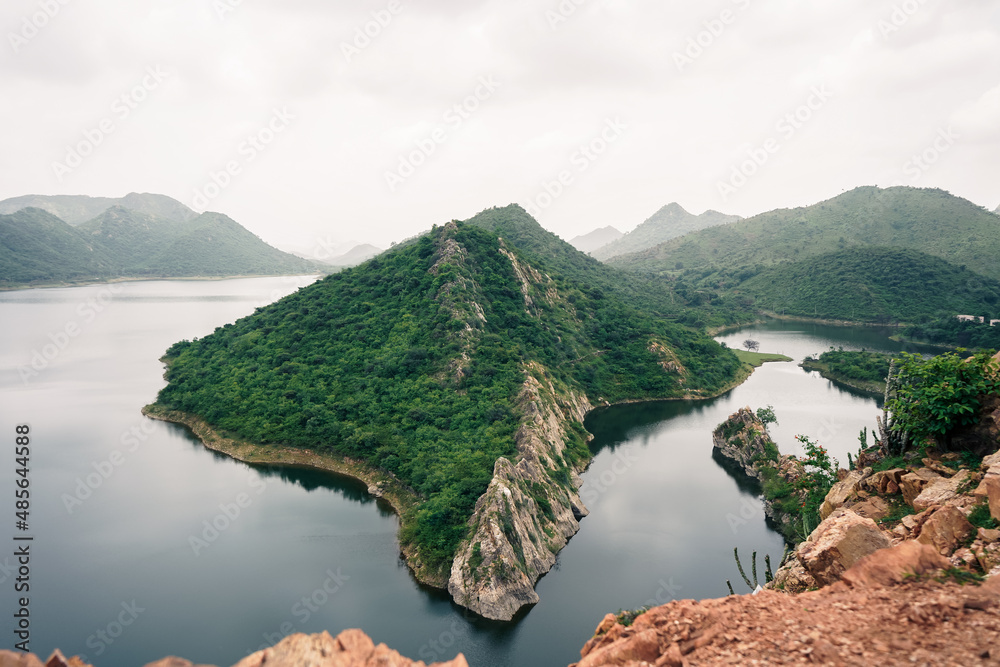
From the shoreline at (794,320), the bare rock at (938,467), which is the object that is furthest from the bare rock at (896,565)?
the shoreline at (794,320)

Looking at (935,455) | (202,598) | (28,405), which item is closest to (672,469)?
(935,455)

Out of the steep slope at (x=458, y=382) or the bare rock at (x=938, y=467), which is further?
the steep slope at (x=458, y=382)

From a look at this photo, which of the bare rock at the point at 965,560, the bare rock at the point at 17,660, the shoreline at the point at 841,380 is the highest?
the bare rock at the point at 17,660

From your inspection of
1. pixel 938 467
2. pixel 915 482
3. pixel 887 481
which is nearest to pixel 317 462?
pixel 887 481

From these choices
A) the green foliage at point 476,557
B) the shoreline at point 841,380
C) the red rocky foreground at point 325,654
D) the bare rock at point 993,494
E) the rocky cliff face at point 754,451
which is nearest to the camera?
Result: the red rocky foreground at point 325,654

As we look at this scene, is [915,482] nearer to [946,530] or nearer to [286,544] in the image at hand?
[946,530]

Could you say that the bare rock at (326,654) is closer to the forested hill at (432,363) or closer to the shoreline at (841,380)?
the forested hill at (432,363)

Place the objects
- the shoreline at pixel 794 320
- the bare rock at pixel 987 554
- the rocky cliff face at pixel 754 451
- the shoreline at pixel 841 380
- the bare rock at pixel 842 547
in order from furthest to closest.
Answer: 1. the shoreline at pixel 794 320
2. the shoreline at pixel 841 380
3. the rocky cliff face at pixel 754 451
4. the bare rock at pixel 842 547
5. the bare rock at pixel 987 554
